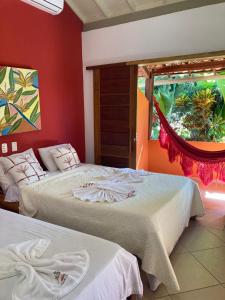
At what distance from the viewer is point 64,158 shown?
299cm

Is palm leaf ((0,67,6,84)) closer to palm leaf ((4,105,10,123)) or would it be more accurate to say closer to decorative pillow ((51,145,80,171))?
palm leaf ((4,105,10,123))

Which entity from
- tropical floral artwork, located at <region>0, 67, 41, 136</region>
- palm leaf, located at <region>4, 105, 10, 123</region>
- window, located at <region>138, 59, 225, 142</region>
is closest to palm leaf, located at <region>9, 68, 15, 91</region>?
tropical floral artwork, located at <region>0, 67, 41, 136</region>

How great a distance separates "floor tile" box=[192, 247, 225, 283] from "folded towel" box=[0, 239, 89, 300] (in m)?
1.21

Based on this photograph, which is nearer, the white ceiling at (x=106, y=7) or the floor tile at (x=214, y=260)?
the floor tile at (x=214, y=260)

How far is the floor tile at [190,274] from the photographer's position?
187cm

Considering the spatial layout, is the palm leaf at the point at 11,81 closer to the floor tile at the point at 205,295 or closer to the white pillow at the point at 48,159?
the white pillow at the point at 48,159

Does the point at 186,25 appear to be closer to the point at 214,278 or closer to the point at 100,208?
the point at 100,208

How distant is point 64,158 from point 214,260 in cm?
187

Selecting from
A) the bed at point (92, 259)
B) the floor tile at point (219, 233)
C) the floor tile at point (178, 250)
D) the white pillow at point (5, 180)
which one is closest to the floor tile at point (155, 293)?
the bed at point (92, 259)

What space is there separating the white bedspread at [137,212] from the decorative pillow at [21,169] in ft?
0.30

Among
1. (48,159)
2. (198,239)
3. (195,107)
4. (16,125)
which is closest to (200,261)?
(198,239)

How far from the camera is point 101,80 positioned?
11.4 ft

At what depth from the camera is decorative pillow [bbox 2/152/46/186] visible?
2.46 meters

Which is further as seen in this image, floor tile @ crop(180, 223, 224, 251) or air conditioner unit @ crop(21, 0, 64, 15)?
floor tile @ crop(180, 223, 224, 251)
